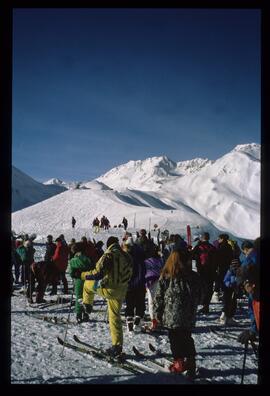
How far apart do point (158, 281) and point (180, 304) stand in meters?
0.48

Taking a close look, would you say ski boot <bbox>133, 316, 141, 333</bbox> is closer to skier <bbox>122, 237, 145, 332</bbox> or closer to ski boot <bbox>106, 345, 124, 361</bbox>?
skier <bbox>122, 237, 145, 332</bbox>

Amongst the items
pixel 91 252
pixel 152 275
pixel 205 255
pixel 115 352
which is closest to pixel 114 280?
pixel 115 352

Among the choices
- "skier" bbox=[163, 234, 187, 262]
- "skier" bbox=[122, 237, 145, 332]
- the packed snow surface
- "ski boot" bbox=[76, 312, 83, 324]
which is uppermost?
"skier" bbox=[163, 234, 187, 262]

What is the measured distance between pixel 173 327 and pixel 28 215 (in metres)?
84.5

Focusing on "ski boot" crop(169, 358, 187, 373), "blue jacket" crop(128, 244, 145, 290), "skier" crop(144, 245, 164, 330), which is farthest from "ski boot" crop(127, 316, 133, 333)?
"ski boot" crop(169, 358, 187, 373)

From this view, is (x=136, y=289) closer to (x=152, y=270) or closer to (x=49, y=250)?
(x=152, y=270)

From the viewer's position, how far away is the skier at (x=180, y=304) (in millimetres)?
6395

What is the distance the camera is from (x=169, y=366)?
6.72 m

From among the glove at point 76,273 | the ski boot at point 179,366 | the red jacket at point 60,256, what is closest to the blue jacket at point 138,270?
the glove at point 76,273

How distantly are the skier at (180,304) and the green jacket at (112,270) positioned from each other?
1270 mm

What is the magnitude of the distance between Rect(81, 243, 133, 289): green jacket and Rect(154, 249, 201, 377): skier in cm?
127

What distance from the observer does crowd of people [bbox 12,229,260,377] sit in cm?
643

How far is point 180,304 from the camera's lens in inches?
252
